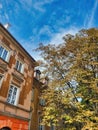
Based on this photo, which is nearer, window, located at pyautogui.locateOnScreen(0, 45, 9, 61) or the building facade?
the building facade

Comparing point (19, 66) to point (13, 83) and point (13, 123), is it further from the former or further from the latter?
point (13, 123)

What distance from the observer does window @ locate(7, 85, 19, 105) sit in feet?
45.5

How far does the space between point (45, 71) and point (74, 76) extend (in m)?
3.80

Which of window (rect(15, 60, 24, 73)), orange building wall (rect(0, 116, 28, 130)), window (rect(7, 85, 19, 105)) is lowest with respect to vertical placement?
orange building wall (rect(0, 116, 28, 130))

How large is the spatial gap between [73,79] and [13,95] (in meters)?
6.37

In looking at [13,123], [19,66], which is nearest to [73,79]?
[19,66]

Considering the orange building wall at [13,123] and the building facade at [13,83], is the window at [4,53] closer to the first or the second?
the building facade at [13,83]

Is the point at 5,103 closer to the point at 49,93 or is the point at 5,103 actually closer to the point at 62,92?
the point at 49,93

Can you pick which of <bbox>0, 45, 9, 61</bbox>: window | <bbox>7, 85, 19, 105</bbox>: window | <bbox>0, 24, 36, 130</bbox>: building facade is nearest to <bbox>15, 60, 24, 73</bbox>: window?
<bbox>0, 24, 36, 130</bbox>: building facade

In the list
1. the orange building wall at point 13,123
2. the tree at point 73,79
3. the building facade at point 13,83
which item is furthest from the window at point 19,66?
the orange building wall at point 13,123

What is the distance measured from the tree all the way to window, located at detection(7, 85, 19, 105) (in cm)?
313

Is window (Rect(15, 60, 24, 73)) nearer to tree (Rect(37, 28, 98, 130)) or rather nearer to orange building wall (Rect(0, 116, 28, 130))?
tree (Rect(37, 28, 98, 130))

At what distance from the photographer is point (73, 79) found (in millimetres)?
16094

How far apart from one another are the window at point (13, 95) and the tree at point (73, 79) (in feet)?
10.3
